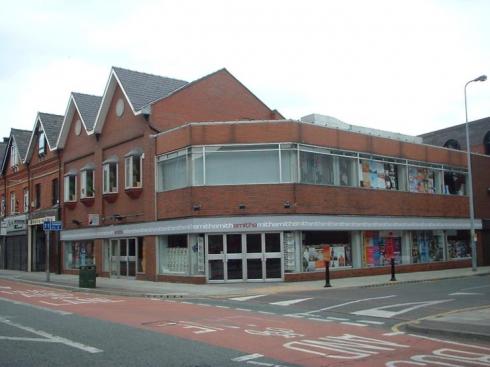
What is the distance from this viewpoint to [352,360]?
8375mm

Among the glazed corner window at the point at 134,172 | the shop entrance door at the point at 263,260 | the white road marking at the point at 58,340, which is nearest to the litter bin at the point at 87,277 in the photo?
the glazed corner window at the point at 134,172

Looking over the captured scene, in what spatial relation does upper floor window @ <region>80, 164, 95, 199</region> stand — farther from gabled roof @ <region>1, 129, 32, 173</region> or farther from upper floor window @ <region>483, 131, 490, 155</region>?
upper floor window @ <region>483, 131, 490, 155</region>

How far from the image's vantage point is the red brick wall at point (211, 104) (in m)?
28.8

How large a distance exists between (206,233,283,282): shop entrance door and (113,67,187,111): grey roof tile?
9.55 meters

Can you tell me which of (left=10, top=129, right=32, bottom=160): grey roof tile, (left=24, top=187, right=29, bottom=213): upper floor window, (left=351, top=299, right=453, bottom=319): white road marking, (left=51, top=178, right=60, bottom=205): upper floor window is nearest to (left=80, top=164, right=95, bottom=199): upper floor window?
(left=51, top=178, right=60, bottom=205): upper floor window

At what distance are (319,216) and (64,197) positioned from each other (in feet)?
61.4

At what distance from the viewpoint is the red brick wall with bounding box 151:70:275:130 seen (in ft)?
94.6

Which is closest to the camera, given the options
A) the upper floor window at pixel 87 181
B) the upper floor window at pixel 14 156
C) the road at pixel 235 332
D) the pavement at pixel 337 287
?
the road at pixel 235 332

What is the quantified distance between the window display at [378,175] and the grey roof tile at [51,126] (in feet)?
72.4

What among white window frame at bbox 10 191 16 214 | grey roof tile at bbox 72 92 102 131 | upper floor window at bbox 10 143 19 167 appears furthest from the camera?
white window frame at bbox 10 191 16 214

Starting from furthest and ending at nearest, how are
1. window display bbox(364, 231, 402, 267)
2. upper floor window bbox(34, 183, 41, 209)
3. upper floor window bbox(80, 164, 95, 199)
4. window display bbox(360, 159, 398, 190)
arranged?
upper floor window bbox(34, 183, 41, 209)
upper floor window bbox(80, 164, 95, 199)
window display bbox(360, 159, 398, 190)
window display bbox(364, 231, 402, 267)

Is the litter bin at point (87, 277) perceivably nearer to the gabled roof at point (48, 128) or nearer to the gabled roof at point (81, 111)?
the gabled roof at point (81, 111)

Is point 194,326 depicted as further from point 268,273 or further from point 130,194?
point 130,194

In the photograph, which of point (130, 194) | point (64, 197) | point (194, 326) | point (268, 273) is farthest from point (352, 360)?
point (64, 197)
